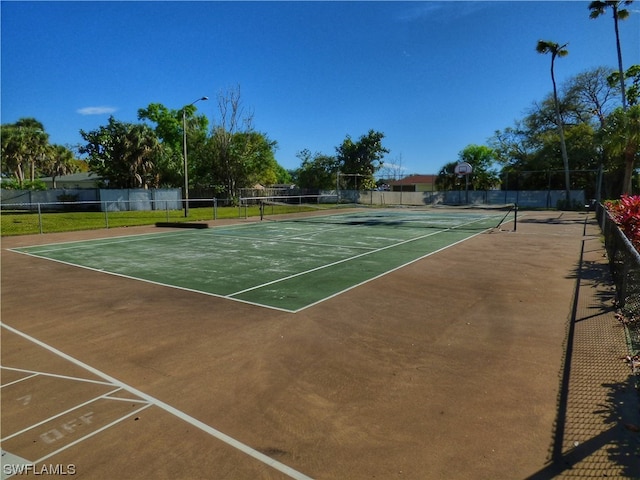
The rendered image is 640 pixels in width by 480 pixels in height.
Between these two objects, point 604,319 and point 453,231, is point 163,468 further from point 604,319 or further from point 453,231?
point 453,231

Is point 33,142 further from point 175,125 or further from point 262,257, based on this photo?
point 262,257

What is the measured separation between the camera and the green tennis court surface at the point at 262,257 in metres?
8.68

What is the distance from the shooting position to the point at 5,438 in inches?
138

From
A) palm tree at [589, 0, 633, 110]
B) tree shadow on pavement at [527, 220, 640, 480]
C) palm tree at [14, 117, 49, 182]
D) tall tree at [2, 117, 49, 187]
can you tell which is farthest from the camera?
palm tree at [14, 117, 49, 182]

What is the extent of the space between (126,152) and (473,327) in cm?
3824

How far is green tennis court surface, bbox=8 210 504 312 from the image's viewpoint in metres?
8.68

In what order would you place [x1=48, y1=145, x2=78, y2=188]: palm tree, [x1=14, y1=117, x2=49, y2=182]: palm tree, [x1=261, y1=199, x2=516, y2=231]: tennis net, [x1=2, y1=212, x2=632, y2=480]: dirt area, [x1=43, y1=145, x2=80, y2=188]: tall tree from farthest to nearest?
1. [x1=48, y1=145, x2=78, y2=188]: palm tree
2. [x1=43, y1=145, x2=80, y2=188]: tall tree
3. [x1=14, y1=117, x2=49, y2=182]: palm tree
4. [x1=261, y1=199, x2=516, y2=231]: tennis net
5. [x1=2, y1=212, x2=632, y2=480]: dirt area

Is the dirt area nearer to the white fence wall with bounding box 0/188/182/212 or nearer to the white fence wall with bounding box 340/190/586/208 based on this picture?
the white fence wall with bounding box 0/188/182/212

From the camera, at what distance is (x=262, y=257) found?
12.4 meters


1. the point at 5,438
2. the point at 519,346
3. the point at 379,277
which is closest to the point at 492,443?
the point at 519,346

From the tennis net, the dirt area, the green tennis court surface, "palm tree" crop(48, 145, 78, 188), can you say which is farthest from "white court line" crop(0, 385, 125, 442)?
"palm tree" crop(48, 145, 78, 188)

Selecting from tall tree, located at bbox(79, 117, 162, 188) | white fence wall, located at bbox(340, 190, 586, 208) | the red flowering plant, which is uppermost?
tall tree, located at bbox(79, 117, 162, 188)

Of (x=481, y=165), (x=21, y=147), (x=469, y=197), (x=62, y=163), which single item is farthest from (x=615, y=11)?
(x=62, y=163)
